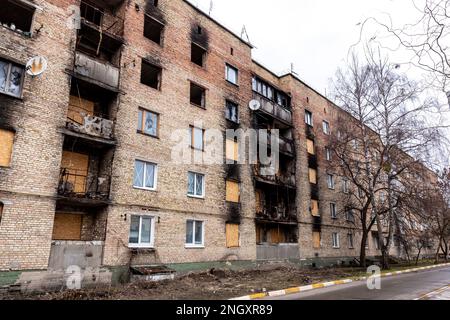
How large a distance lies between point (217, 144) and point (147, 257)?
308 inches

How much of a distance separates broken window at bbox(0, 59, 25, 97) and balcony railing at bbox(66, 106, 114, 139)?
2105 millimetres

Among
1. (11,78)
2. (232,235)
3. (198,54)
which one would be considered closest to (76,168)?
(11,78)

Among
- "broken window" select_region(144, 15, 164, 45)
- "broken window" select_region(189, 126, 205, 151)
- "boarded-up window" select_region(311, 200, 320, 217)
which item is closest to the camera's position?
"broken window" select_region(144, 15, 164, 45)

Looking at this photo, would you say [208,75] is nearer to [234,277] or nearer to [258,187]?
[258,187]

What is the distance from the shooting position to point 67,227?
43.0 ft

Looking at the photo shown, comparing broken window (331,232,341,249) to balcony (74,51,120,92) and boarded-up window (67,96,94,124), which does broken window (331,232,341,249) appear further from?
boarded-up window (67,96,94,124)

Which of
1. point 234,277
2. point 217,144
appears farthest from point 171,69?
point 234,277

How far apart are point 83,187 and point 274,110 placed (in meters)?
15.2

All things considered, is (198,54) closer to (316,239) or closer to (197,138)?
(197,138)

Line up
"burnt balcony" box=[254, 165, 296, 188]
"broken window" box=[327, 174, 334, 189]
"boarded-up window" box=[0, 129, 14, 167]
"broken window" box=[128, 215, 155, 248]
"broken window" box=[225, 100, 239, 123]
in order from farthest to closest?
"broken window" box=[327, 174, 334, 189] < "burnt balcony" box=[254, 165, 296, 188] < "broken window" box=[225, 100, 239, 123] < "broken window" box=[128, 215, 155, 248] < "boarded-up window" box=[0, 129, 14, 167]

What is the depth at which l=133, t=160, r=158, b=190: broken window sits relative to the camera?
48.6ft

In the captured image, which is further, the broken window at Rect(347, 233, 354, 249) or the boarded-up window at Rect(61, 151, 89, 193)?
the broken window at Rect(347, 233, 354, 249)

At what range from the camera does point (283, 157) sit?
25.1 meters

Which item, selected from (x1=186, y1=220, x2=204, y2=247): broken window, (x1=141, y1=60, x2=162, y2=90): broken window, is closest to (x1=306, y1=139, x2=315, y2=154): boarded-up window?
(x1=186, y1=220, x2=204, y2=247): broken window
